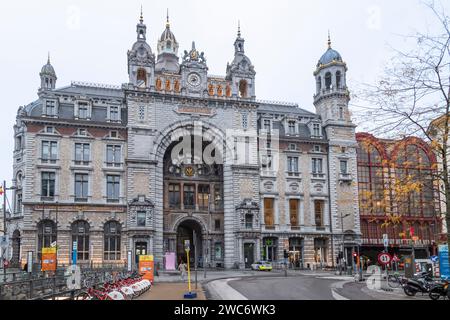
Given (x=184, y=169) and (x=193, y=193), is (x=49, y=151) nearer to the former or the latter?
(x=184, y=169)

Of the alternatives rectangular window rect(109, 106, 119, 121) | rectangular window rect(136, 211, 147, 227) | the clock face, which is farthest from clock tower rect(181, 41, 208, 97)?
rectangular window rect(136, 211, 147, 227)

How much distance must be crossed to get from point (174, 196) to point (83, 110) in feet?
52.0

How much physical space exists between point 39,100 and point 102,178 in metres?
12.4

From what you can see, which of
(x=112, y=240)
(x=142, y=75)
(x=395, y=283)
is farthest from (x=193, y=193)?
(x=395, y=283)

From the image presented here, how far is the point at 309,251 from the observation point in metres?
66.8

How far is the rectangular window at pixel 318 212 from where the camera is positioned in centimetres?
6866

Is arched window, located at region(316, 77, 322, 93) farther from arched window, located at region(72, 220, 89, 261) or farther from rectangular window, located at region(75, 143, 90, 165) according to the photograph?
arched window, located at region(72, 220, 89, 261)

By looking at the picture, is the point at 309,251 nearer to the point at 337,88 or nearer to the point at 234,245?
the point at 234,245

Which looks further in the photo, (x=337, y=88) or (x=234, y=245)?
(x=337, y=88)

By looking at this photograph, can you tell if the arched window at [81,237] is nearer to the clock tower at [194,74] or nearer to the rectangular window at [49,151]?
the rectangular window at [49,151]

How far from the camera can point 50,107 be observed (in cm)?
6031

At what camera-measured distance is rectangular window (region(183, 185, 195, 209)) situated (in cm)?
6612

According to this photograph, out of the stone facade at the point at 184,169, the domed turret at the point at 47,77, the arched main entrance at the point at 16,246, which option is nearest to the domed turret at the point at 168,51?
the stone facade at the point at 184,169
